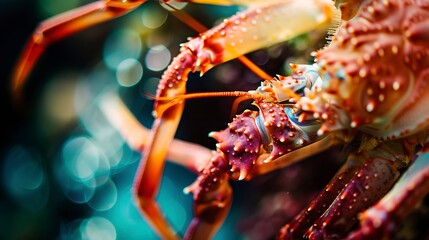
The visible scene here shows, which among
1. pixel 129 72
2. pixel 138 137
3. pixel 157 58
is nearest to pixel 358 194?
pixel 138 137

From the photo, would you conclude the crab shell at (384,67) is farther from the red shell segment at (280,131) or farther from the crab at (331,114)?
the red shell segment at (280,131)

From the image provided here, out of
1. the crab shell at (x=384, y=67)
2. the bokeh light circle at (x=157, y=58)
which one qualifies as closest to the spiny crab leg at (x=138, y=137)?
the bokeh light circle at (x=157, y=58)

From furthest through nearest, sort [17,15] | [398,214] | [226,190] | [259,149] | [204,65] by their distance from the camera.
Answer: [17,15]
[226,190]
[204,65]
[259,149]
[398,214]

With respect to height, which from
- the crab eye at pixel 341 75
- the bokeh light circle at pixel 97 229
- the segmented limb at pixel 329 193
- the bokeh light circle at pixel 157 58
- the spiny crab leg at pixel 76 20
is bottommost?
the bokeh light circle at pixel 97 229

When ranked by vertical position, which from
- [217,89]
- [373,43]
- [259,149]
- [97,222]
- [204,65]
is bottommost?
[97,222]

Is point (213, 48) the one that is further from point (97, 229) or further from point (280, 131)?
point (97, 229)

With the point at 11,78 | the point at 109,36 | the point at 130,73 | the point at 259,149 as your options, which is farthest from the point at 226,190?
the point at 11,78

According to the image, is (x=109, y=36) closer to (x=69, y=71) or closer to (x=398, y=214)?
(x=69, y=71)
